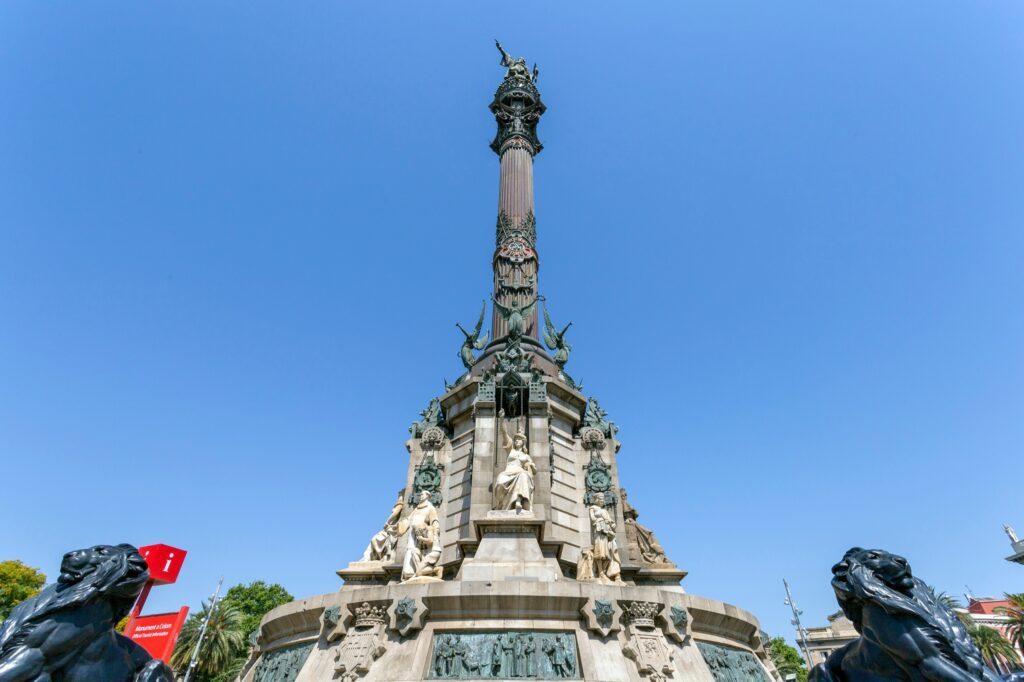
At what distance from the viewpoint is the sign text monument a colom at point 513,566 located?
9562 mm

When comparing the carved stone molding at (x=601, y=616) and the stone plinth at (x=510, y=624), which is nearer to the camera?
the stone plinth at (x=510, y=624)

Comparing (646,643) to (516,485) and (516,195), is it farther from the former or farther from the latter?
(516,195)

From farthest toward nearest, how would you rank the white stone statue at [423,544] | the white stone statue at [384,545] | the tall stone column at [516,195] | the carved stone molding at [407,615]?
the tall stone column at [516,195], the white stone statue at [384,545], the white stone statue at [423,544], the carved stone molding at [407,615]

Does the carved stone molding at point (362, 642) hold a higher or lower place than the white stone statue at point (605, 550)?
lower

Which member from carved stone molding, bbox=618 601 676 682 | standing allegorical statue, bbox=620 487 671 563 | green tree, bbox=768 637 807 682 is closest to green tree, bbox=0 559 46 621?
standing allegorical statue, bbox=620 487 671 563

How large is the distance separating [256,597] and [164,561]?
9.58 m

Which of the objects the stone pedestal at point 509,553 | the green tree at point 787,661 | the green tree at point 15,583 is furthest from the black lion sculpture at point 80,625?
the green tree at point 787,661

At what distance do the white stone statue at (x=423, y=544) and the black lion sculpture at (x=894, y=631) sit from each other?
10274 millimetres

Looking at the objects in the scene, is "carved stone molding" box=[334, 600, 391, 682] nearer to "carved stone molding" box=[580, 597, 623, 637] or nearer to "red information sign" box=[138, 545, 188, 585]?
"carved stone molding" box=[580, 597, 623, 637]

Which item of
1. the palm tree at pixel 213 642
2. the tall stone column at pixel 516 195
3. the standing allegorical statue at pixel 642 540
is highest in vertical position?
the tall stone column at pixel 516 195

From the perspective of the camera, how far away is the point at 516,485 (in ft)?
45.2

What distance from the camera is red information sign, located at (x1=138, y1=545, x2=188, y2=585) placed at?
38812 mm

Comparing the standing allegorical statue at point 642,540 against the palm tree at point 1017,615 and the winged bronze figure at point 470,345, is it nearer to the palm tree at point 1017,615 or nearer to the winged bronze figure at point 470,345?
the winged bronze figure at point 470,345

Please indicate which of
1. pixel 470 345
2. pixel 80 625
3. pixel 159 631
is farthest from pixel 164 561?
pixel 80 625
